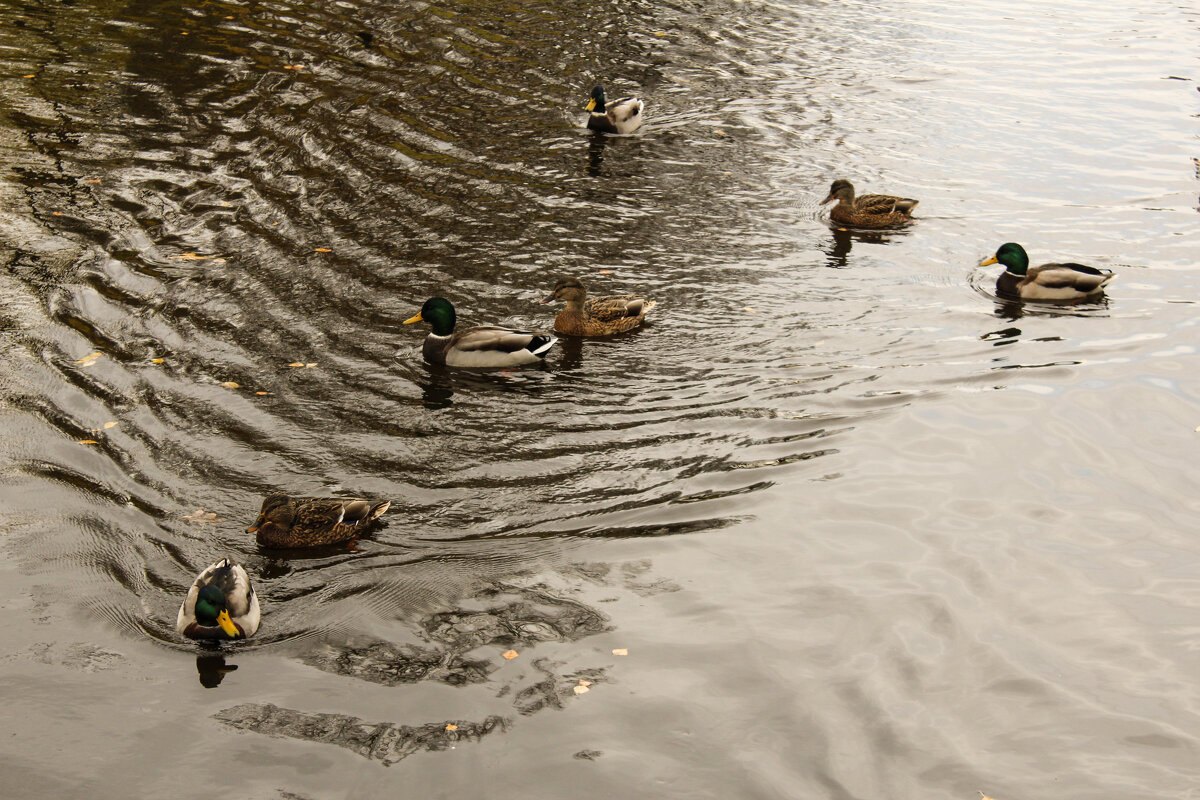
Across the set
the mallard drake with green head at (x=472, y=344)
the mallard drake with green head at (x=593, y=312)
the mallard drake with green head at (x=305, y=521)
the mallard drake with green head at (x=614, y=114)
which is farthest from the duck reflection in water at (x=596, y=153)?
the mallard drake with green head at (x=305, y=521)

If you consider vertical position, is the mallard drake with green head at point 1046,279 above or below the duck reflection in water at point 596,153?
below

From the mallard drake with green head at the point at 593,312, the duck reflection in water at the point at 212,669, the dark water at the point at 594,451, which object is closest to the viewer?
the dark water at the point at 594,451

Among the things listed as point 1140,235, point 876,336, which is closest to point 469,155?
point 876,336

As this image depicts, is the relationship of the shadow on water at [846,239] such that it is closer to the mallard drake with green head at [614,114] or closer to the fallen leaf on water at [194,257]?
the mallard drake with green head at [614,114]

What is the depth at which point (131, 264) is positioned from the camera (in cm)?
1106

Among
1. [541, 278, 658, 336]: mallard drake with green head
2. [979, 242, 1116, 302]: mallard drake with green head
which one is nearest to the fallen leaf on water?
[541, 278, 658, 336]: mallard drake with green head

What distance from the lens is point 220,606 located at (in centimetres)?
625

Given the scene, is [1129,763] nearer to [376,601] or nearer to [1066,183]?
[376,601]

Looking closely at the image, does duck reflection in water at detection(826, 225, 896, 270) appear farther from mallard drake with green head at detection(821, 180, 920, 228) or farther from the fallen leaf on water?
the fallen leaf on water

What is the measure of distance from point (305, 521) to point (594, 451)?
7.64 feet

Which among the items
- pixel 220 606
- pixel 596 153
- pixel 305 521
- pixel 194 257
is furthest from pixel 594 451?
pixel 596 153

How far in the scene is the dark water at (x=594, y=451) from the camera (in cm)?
594

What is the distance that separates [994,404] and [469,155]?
26.1 ft

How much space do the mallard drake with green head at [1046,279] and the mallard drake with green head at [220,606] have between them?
856 cm
